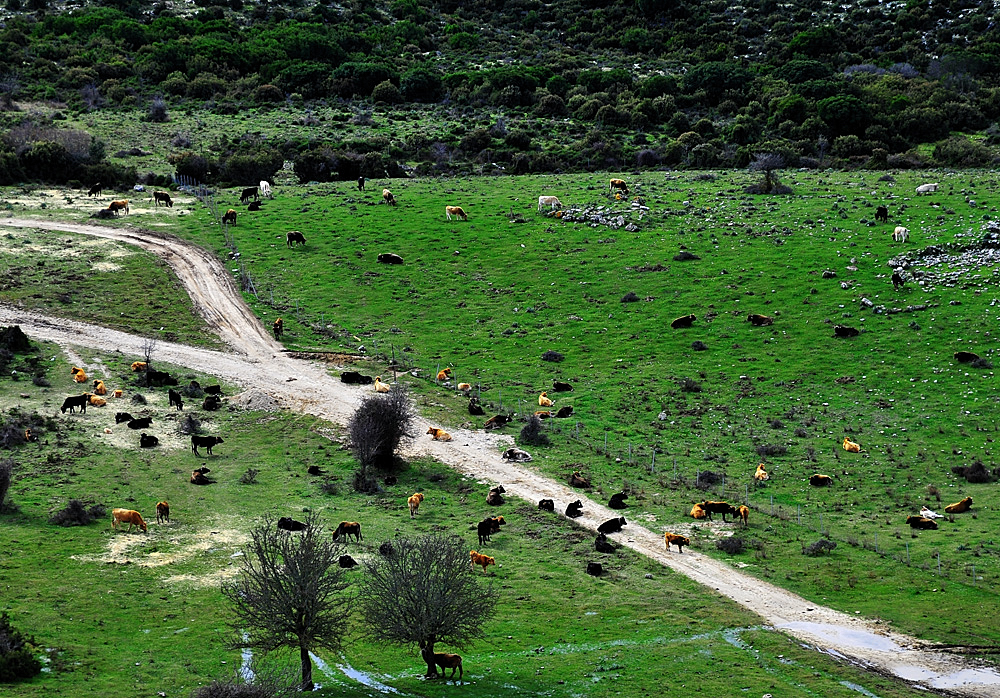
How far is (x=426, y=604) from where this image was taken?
28.9 metres

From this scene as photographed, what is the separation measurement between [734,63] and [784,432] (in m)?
94.0

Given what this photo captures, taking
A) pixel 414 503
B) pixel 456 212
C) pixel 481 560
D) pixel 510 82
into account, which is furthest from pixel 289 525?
pixel 510 82

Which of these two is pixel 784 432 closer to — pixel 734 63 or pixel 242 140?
pixel 242 140

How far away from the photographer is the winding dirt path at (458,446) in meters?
30.9

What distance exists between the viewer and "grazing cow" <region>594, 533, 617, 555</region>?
38750 millimetres

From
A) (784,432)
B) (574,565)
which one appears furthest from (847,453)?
(574,565)

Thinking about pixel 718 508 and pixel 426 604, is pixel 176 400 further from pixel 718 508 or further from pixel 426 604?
pixel 426 604

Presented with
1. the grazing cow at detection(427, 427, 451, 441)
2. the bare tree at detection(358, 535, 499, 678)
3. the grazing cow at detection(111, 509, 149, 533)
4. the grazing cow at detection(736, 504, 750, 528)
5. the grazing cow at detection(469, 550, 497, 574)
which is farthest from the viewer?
the grazing cow at detection(427, 427, 451, 441)

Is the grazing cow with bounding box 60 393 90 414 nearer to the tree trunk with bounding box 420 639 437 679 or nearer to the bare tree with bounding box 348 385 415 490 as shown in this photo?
the bare tree with bounding box 348 385 415 490

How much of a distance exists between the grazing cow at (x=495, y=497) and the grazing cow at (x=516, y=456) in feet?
13.1

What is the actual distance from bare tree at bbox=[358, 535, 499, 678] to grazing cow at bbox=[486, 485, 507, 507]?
13.5 meters

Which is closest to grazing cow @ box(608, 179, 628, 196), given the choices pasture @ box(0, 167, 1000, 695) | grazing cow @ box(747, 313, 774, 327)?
pasture @ box(0, 167, 1000, 695)

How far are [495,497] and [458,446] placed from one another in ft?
22.6

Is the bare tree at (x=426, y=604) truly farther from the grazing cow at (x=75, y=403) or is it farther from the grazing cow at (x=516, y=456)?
the grazing cow at (x=75, y=403)
